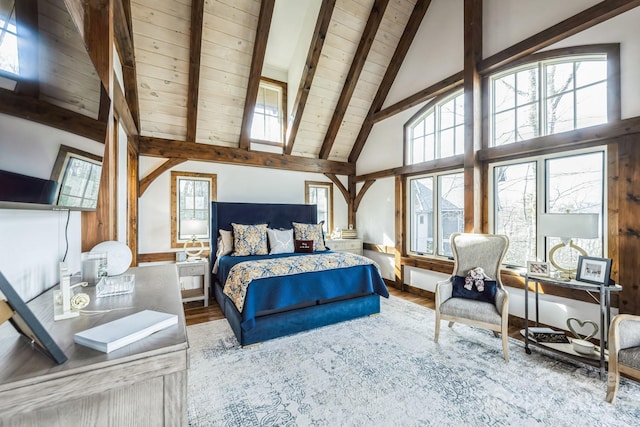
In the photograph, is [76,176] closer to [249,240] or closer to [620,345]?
Answer: [249,240]

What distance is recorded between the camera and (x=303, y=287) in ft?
10.5

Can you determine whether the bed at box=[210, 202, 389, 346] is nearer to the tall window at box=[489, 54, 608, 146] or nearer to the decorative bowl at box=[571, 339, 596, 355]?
Answer: the decorative bowl at box=[571, 339, 596, 355]

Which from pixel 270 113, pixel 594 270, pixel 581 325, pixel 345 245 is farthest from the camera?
pixel 345 245

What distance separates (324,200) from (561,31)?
14.5 feet

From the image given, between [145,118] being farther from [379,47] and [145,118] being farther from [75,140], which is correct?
[379,47]

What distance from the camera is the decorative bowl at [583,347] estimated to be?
249 centimetres

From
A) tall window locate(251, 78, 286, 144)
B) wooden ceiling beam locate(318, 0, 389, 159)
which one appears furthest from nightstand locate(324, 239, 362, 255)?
tall window locate(251, 78, 286, 144)

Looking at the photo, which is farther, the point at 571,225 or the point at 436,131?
the point at 436,131

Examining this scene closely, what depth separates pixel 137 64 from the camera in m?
3.79

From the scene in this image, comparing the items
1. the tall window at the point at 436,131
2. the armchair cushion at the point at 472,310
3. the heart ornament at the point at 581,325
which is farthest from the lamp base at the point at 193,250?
the heart ornament at the point at 581,325

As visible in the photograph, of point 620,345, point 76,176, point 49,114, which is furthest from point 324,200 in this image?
point 49,114

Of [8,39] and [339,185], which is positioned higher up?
[339,185]

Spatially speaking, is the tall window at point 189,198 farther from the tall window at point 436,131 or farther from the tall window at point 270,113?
the tall window at point 436,131

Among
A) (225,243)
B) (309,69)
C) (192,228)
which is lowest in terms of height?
(225,243)
